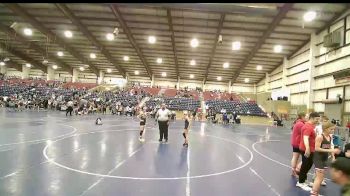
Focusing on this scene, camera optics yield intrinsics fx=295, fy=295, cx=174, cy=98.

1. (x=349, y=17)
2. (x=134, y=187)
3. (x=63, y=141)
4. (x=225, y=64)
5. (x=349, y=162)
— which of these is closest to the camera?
(x=349, y=162)

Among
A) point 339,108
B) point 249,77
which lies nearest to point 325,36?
point 339,108

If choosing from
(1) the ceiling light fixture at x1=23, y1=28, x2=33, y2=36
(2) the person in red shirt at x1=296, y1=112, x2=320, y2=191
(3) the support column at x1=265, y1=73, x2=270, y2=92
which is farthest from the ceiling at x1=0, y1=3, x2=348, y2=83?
(2) the person in red shirt at x1=296, y1=112, x2=320, y2=191

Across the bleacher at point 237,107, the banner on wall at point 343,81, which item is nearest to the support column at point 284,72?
the bleacher at point 237,107

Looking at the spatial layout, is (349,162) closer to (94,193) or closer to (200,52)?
(94,193)

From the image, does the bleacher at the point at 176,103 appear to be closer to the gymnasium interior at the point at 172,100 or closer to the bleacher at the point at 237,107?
the gymnasium interior at the point at 172,100

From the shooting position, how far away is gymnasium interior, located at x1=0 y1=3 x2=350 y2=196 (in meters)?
7.48

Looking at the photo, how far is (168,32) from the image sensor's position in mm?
32438

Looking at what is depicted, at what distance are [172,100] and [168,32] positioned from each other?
972 cm

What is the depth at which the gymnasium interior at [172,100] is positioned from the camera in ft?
24.5

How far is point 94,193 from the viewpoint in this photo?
19.6ft

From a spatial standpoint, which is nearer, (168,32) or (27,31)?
(168,32)

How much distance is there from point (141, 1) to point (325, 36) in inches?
1191

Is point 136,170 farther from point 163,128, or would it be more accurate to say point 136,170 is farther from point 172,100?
point 172,100

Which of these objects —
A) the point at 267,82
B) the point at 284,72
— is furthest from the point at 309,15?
the point at 267,82
